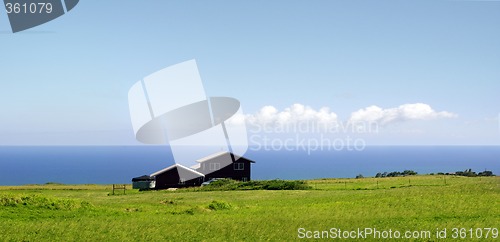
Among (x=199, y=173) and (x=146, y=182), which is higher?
(x=199, y=173)

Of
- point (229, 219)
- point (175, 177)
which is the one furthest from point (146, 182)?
point (229, 219)

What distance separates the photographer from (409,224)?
3134cm

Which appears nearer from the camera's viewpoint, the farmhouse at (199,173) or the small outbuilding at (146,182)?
the small outbuilding at (146,182)

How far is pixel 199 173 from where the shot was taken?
91000mm

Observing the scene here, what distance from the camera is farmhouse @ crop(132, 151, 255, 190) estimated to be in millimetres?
89750

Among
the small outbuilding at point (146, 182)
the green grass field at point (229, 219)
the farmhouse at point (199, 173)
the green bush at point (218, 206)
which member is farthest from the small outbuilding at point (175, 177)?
the green bush at point (218, 206)

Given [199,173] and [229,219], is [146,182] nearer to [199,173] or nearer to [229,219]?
[199,173]

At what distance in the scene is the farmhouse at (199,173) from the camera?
8975 cm

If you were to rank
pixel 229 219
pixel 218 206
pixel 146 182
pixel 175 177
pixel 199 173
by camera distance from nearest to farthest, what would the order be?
pixel 229 219
pixel 218 206
pixel 146 182
pixel 175 177
pixel 199 173

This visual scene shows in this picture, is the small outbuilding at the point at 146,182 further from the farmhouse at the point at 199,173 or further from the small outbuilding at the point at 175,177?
the small outbuilding at the point at 175,177

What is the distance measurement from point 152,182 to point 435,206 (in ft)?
199

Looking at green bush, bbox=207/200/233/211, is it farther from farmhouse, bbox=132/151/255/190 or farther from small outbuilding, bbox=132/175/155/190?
small outbuilding, bbox=132/175/155/190

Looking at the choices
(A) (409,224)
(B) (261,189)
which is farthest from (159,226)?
(B) (261,189)

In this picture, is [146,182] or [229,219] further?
[146,182]
